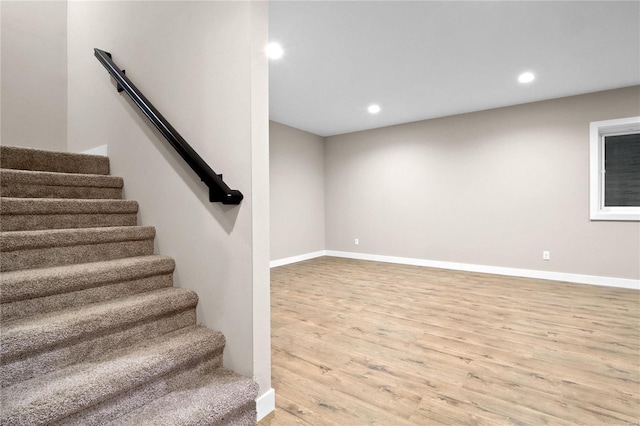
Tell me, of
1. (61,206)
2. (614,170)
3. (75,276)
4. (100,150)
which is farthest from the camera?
(614,170)

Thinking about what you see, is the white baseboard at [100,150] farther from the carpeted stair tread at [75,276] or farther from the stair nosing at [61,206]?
the carpeted stair tread at [75,276]

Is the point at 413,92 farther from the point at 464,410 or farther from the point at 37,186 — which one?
the point at 37,186

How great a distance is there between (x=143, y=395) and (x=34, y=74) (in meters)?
3.36

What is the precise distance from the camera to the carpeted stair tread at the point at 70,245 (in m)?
1.45

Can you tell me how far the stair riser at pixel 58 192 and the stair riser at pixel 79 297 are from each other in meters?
0.89

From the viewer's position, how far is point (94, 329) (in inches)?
51.1

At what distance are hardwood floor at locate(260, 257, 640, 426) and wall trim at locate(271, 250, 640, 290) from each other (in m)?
0.22

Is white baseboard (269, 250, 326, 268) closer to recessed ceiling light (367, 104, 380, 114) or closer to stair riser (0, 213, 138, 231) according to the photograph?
recessed ceiling light (367, 104, 380, 114)

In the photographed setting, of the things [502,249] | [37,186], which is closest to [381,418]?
[37,186]

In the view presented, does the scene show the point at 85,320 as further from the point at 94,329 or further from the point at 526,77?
→ the point at 526,77

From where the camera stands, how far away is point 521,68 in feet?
10.5

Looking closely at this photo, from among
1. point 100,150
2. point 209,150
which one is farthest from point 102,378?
point 100,150

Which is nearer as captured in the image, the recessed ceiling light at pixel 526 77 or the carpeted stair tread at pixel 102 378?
the carpeted stair tread at pixel 102 378

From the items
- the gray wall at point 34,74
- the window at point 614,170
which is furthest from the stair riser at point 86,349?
the window at point 614,170
